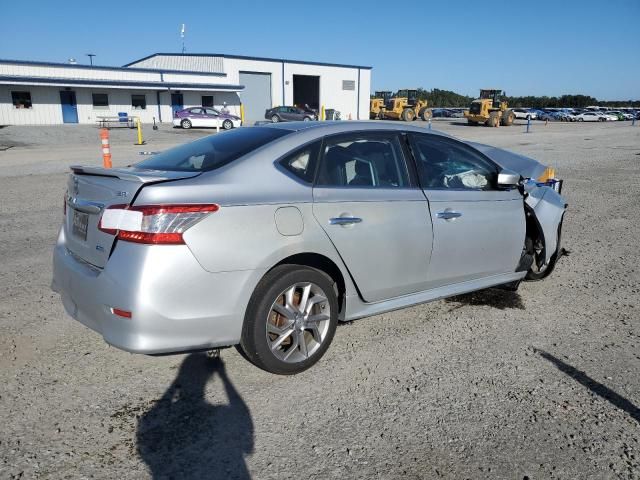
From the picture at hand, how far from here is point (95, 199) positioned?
10.2ft

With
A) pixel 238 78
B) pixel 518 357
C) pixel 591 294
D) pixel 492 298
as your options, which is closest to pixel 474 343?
pixel 518 357

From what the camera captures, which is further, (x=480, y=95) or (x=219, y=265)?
(x=480, y=95)

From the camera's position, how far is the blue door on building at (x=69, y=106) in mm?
39469

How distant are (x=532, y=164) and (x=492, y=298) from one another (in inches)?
89.5

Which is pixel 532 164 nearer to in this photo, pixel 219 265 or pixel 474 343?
pixel 474 343

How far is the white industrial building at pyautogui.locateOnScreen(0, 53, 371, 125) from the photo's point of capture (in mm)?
38125

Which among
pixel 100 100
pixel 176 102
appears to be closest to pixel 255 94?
pixel 176 102

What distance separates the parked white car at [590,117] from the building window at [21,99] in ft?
191

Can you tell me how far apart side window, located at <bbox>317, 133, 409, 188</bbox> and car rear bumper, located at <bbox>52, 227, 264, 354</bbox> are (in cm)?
93

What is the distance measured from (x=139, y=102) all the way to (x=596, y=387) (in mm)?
44840

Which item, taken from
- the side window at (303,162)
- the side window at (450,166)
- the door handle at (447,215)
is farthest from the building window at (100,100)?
the door handle at (447,215)

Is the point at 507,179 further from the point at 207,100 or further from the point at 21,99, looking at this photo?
the point at 207,100

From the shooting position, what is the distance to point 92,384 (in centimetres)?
323

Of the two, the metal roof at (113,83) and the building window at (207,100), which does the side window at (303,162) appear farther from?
the building window at (207,100)
